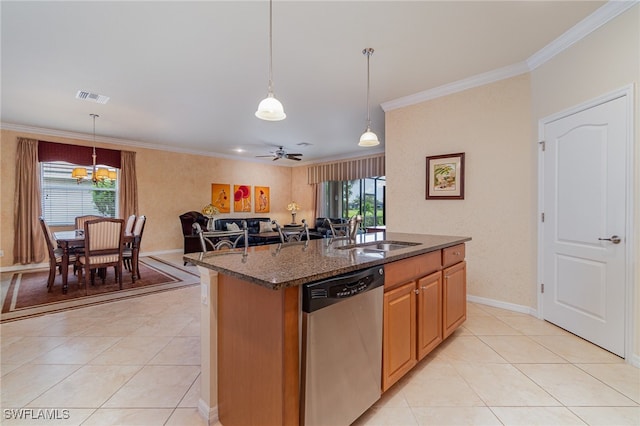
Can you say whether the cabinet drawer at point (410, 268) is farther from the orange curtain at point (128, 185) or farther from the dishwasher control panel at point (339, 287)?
the orange curtain at point (128, 185)

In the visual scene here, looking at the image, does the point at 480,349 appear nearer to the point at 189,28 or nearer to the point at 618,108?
the point at 618,108

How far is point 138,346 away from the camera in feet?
8.11

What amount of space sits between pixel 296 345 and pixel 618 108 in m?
3.05

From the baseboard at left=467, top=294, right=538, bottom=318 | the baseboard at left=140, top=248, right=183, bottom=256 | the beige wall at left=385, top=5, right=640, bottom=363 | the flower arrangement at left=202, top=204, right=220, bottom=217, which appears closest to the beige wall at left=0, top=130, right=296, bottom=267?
the baseboard at left=140, top=248, right=183, bottom=256

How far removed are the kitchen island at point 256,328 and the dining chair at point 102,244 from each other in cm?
302

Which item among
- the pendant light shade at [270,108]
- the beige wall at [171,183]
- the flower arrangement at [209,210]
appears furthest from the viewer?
the flower arrangement at [209,210]

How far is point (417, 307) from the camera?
6.51 feet

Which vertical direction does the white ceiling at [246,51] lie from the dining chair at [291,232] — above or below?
above

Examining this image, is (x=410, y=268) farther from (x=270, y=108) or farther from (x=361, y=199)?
(x=361, y=199)

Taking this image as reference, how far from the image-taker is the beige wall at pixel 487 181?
10.5 ft

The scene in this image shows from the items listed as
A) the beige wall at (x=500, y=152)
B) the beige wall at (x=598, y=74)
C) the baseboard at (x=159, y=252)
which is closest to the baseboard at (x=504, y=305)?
the beige wall at (x=500, y=152)

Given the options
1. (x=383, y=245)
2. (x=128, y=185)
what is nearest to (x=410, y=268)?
(x=383, y=245)

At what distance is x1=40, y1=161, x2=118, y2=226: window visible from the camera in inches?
227

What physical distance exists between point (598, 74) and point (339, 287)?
2.97 m
